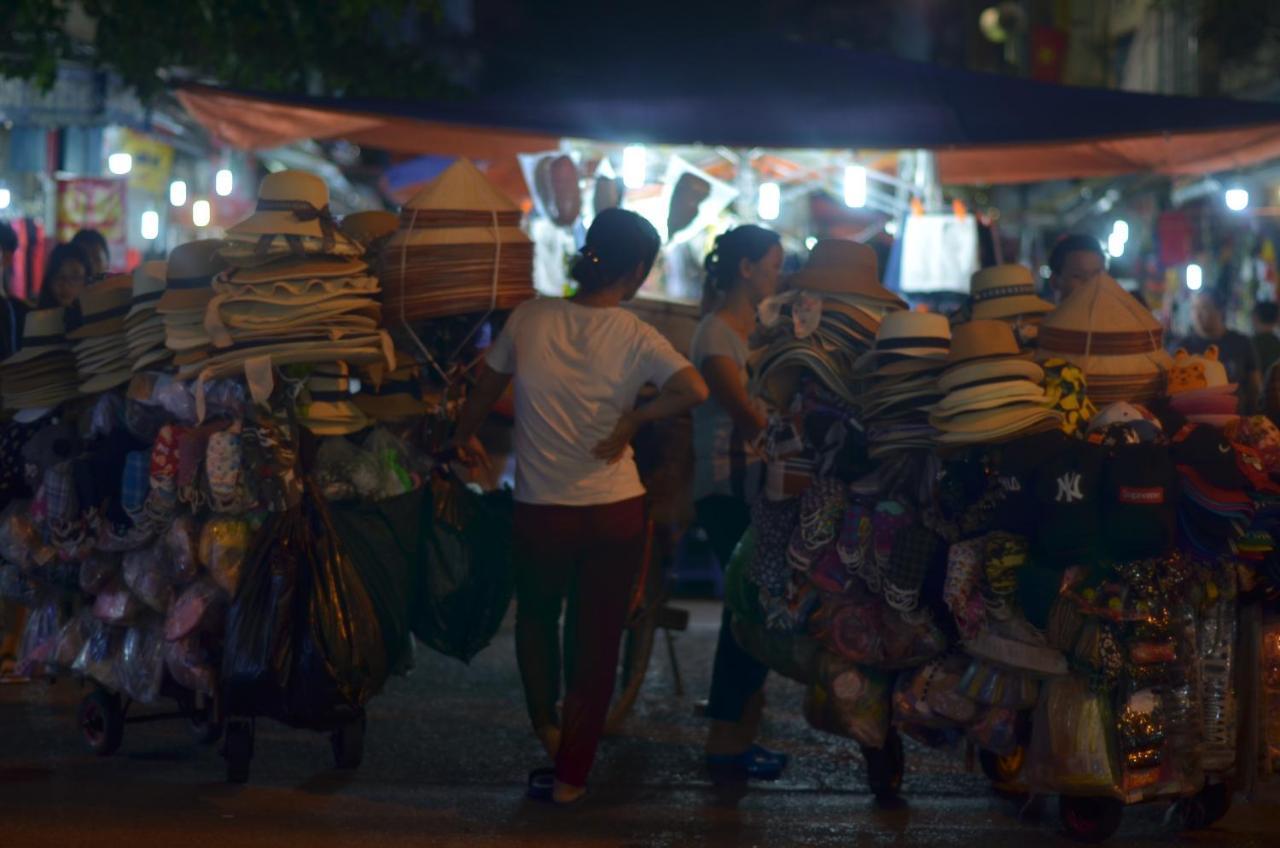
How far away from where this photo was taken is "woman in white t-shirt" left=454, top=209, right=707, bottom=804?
5.80m

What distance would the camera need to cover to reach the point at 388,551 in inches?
237

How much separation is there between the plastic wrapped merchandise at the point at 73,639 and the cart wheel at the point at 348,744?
1035mm

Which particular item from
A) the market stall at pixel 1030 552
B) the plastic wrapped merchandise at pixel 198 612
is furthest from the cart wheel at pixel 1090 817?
the plastic wrapped merchandise at pixel 198 612

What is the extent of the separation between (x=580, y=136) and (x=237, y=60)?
4.23 meters

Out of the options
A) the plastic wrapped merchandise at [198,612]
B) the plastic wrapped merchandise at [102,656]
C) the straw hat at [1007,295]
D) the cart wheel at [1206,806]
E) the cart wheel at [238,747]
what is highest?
the straw hat at [1007,295]

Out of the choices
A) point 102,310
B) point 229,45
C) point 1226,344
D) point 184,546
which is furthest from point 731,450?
point 229,45

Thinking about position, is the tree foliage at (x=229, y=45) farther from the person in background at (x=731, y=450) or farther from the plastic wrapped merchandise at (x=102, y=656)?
the plastic wrapped merchandise at (x=102, y=656)

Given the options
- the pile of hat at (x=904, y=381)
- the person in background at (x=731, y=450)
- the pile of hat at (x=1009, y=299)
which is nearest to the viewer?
the pile of hat at (x=904, y=381)

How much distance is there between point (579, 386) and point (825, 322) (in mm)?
1026

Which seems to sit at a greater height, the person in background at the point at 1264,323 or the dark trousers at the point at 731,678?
the person in background at the point at 1264,323

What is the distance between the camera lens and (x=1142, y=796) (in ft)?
17.2

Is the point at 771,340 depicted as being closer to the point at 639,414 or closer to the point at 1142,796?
the point at 639,414

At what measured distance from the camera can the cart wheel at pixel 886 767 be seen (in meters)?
5.98

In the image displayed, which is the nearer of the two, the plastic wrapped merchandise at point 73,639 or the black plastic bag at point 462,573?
the black plastic bag at point 462,573
